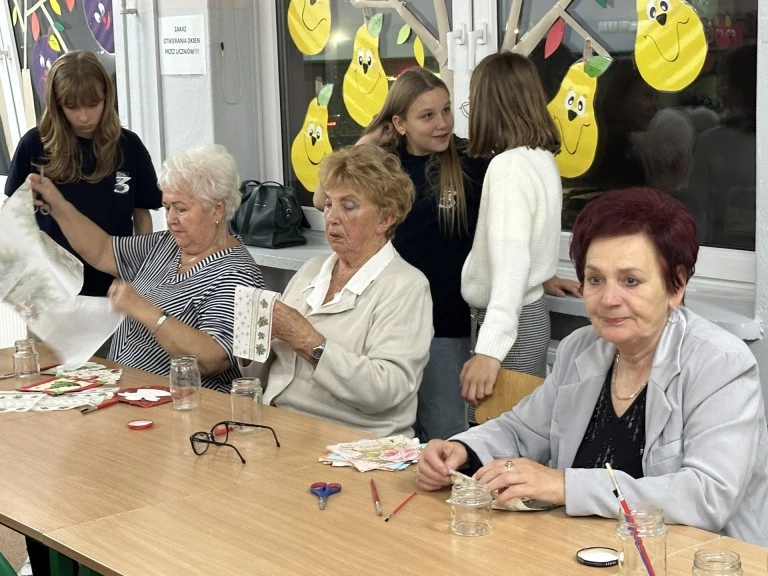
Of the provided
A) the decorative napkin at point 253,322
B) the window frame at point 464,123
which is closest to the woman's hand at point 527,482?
the decorative napkin at point 253,322

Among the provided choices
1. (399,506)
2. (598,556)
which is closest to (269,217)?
(399,506)

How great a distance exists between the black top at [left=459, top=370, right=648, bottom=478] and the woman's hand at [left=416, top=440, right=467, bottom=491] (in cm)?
4

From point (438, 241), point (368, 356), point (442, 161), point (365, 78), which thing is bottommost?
point (368, 356)

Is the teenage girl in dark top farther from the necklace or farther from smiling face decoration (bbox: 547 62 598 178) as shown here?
the necklace

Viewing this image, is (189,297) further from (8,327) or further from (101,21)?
(8,327)

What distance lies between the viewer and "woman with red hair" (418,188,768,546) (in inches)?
80.4

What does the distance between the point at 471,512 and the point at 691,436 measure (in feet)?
1.42

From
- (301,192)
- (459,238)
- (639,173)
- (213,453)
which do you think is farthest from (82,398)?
(301,192)

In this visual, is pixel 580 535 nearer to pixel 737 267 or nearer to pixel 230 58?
pixel 737 267

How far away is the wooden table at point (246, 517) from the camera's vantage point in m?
1.91

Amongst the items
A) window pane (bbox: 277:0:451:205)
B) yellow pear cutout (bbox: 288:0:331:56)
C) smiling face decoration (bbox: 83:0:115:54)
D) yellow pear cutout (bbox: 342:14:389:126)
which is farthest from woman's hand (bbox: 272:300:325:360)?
smiling face decoration (bbox: 83:0:115:54)

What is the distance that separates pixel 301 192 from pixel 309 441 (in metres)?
2.81

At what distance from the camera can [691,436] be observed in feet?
6.88

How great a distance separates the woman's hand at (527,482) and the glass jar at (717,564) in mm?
460
